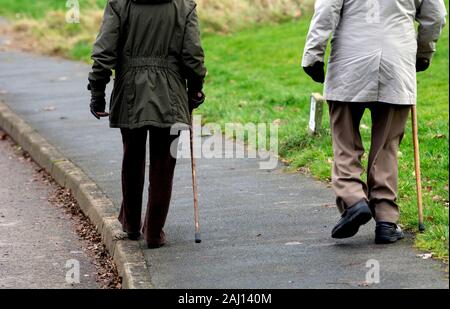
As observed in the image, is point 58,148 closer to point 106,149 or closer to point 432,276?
point 106,149

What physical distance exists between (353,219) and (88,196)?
3.23 m

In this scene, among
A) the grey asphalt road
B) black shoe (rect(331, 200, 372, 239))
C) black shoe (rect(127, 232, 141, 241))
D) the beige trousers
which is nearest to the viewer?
black shoe (rect(331, 200, 372, 239))

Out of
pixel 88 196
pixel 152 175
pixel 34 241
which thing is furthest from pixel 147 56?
pixel 88 196

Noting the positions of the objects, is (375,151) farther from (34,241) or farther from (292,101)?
(292,101)

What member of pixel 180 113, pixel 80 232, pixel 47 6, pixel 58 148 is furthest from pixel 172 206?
pixel 47 6

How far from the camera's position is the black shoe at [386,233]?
23.6ft

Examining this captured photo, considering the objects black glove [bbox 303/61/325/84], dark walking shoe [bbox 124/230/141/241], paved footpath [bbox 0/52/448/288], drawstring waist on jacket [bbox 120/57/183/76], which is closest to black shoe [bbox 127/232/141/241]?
dark walking shoe [bbox 124/230/141/241]

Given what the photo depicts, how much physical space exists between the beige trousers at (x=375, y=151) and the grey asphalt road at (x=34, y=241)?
70.6 inches

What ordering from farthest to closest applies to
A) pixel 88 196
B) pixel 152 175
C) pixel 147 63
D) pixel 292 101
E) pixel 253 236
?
pixel 292 101, pixel 88 196, pixel 253 236, pixel 152 175, pixel 147 63

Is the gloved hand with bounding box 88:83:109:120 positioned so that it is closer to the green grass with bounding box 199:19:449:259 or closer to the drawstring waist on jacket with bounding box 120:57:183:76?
the drawstring waist on jacket with bounding box 120:57:183:76

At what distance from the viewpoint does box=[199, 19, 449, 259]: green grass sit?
8.47 metres

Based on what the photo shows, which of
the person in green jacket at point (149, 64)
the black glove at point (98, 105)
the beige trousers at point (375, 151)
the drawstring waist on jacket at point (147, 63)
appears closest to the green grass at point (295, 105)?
the beige trousers at point (375, 151)

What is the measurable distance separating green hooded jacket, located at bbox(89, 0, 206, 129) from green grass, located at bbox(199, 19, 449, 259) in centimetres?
181

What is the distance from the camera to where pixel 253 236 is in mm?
7820
